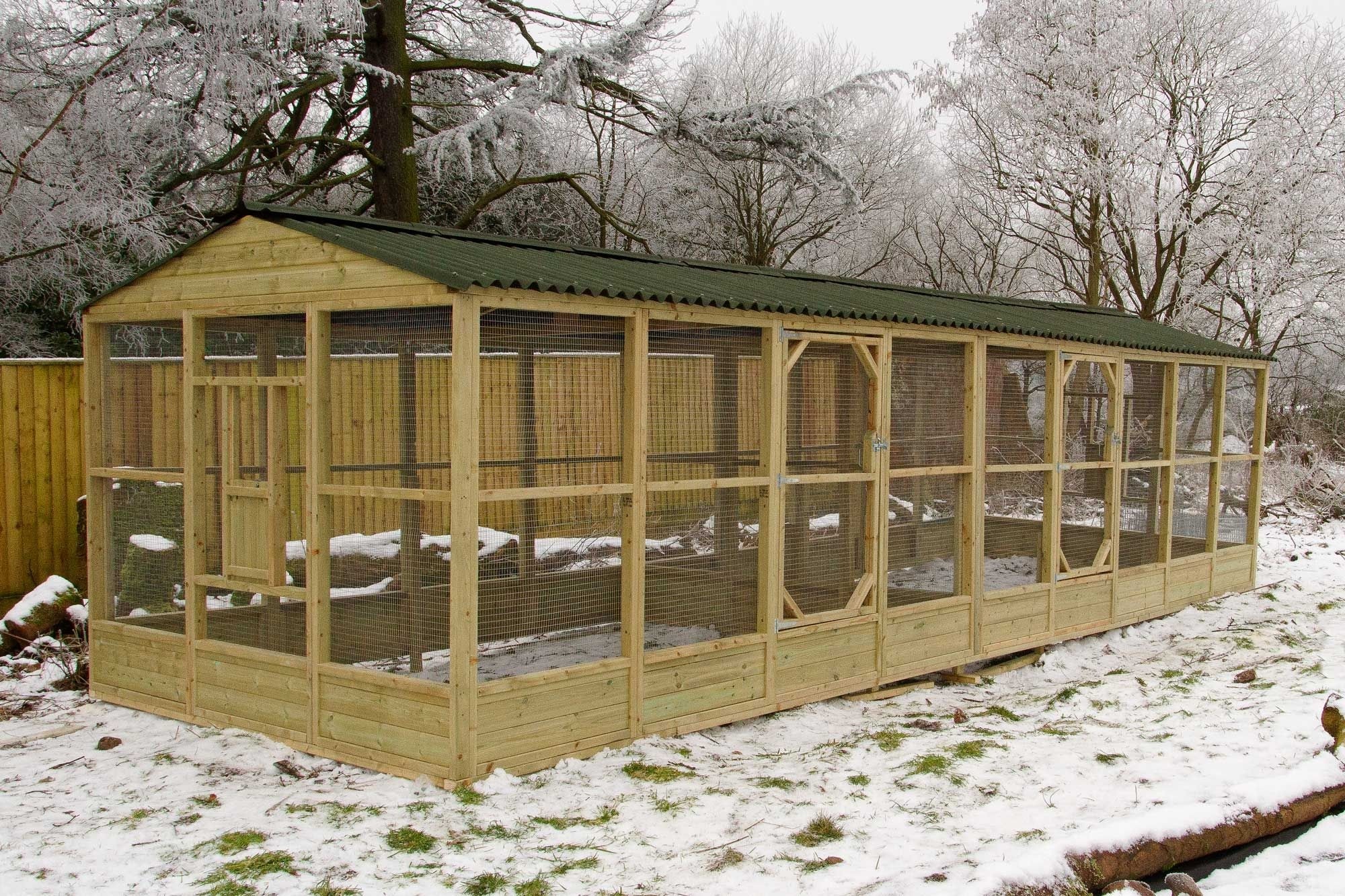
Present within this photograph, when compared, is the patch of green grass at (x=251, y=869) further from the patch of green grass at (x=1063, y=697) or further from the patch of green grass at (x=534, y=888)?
the patch of green grass at (x=1063, y=697)

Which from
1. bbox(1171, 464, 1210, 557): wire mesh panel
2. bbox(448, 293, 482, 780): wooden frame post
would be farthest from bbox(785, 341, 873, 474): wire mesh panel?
bbox(1171, 464, 1210, 557): wire mesh panel

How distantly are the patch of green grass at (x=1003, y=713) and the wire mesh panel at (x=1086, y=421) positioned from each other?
6.92 feet

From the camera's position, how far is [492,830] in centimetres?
396

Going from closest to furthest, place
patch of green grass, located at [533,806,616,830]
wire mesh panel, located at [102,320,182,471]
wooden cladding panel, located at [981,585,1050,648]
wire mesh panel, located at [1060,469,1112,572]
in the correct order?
patch of green grass, located at [533,806,616,830] < wire mesh panel, located at [102,320,182,471] < wooden cladding panel, located at [981,585,1050,648] < wire mesh panel, located at [1060,469,1112,572]

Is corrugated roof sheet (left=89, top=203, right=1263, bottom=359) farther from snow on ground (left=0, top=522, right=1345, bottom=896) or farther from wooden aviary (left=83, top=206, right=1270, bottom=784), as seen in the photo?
snow on ground (left=0, top=522, right=1345, bottom=896)

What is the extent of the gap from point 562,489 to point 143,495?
255 centimetres

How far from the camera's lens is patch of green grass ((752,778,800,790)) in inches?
179

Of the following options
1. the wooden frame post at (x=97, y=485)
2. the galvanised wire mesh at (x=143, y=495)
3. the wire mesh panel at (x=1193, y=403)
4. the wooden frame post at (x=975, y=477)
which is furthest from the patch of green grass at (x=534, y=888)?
the wire mesh panel at (x=1193, y=403)

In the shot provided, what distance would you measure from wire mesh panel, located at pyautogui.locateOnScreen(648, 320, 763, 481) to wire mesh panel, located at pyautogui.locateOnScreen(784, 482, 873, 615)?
1.51 feet

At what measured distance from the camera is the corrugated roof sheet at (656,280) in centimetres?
450

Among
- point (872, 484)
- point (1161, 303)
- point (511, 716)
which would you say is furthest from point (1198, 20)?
point (511, 716)

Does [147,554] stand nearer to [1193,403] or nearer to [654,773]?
[654,773]

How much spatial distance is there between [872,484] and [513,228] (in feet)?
30.2

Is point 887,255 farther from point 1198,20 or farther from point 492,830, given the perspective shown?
point 492,830
